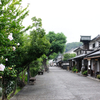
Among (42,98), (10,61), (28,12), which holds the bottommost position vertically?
(42,98)

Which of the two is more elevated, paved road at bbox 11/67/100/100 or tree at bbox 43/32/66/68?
tree at bbox 43/32/66/68

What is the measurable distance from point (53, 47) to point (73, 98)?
29505mm

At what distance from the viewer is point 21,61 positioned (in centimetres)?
891

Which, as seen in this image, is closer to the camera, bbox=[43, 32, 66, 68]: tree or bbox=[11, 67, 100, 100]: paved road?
bbox=[11, 67, 100, 100]: paved road

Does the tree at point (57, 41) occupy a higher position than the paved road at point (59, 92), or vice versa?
the tree at point (57, 41)

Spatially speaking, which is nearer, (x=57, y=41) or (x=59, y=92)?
(x=59, y=92)

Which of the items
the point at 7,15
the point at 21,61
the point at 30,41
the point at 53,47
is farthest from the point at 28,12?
the point at 53,47

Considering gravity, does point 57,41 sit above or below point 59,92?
above

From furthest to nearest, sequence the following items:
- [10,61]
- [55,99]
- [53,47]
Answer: [53,47], [10,61], [55,99]

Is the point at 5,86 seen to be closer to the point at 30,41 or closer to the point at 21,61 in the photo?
the point at 21,61

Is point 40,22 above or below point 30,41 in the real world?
above

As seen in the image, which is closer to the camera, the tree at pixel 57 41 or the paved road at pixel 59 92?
the paved road at pixel 59 92

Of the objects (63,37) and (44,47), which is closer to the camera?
(44,47)

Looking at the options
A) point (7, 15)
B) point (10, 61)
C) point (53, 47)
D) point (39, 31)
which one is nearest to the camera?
point (7, 15)
